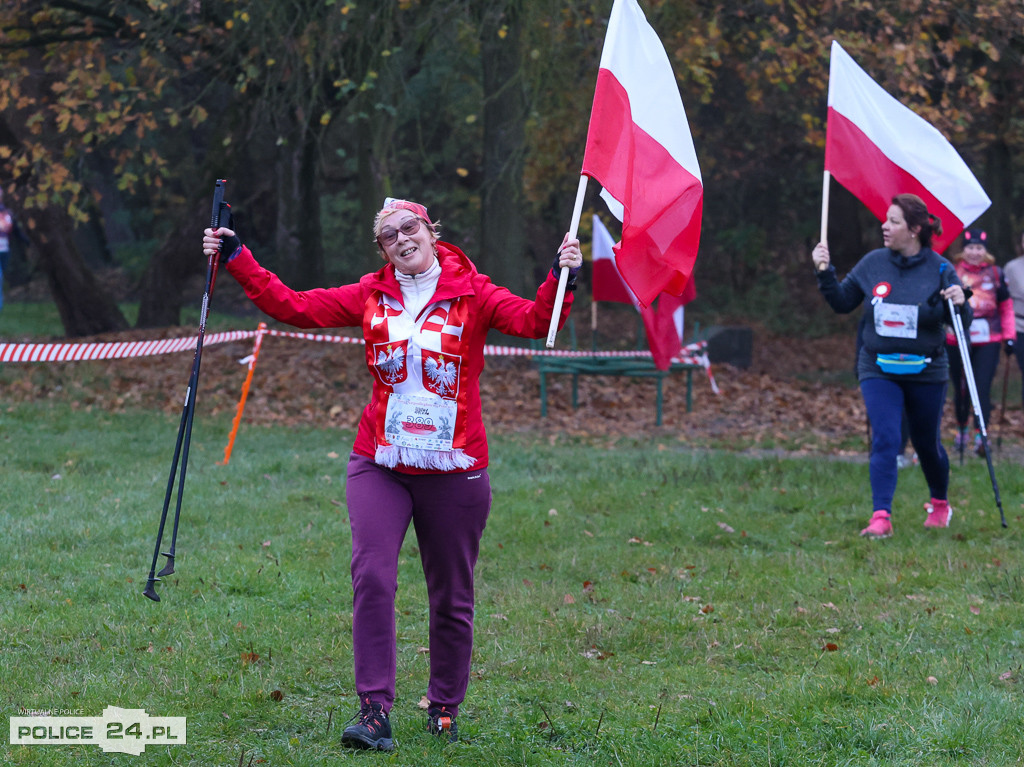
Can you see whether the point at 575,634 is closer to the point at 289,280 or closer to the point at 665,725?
the point at 665,725

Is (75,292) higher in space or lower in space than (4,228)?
lower

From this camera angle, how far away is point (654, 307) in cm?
1282

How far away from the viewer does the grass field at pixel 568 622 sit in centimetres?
457

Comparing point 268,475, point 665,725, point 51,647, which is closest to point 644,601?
point 665,725

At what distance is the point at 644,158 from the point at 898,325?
307 centimetres

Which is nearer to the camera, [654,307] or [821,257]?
[821,257]

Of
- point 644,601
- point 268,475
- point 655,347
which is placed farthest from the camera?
point 655,347

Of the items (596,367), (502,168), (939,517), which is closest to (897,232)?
(939,517)

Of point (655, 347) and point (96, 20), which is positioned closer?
point (655, 347)

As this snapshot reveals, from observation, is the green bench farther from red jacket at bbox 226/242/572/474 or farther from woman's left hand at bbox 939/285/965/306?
red jacket at bbox 226/242/572/474

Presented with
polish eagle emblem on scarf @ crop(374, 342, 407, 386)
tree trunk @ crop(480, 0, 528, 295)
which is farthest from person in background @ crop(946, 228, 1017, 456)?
polish eagle emblem on scarf @ crop(374, 342, 407, 386)

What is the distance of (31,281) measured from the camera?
36.3m

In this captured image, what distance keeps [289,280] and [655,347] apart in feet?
44.9

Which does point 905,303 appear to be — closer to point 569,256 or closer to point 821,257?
point 821,257
